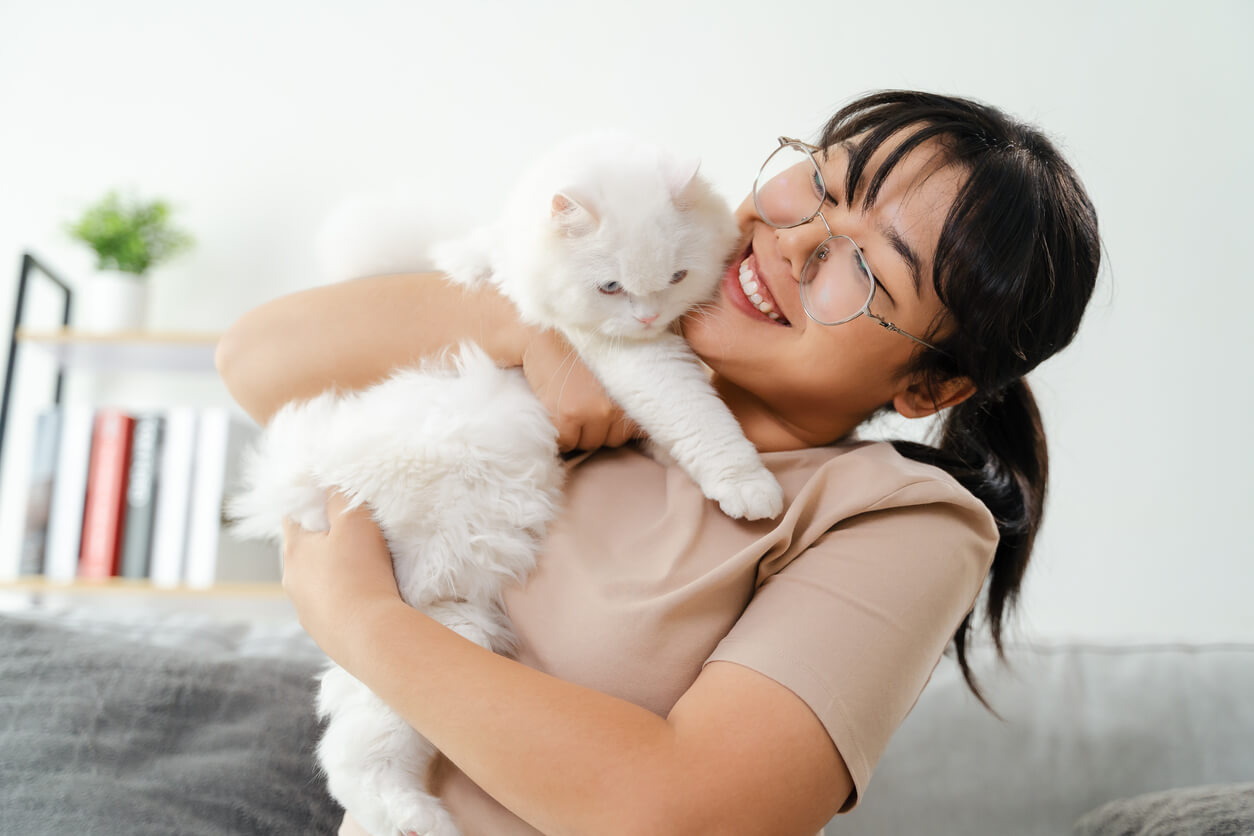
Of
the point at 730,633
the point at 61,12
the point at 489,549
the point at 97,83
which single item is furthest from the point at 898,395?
the point at 61,12

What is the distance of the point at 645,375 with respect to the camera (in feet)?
3.59

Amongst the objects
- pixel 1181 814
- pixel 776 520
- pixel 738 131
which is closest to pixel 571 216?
pixel 776 520

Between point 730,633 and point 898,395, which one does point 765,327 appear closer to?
point 898,395

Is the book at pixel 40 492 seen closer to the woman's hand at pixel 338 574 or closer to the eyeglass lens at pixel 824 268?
the woman's hand at pixel 338 574

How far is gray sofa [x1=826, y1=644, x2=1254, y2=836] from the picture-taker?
1592mm

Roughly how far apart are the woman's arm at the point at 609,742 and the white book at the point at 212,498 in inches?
58.4

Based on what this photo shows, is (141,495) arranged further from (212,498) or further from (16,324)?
(16,324)

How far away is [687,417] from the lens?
1.04 metres

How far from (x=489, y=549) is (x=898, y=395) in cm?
63

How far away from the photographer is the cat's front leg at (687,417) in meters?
0.97

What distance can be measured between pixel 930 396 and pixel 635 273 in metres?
0.46

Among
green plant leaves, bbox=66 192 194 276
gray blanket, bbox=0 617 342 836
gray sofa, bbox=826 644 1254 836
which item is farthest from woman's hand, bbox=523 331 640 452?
green plant leaves, bbox=66 192 194 276

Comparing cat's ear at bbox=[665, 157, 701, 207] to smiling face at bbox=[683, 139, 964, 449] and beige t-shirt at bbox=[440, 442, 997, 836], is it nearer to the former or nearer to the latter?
smiling face at bbox=[683, 139, 964, 449]

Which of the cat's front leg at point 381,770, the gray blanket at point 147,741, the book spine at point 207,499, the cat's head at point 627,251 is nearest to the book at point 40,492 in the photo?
the book spine at point 207,499
